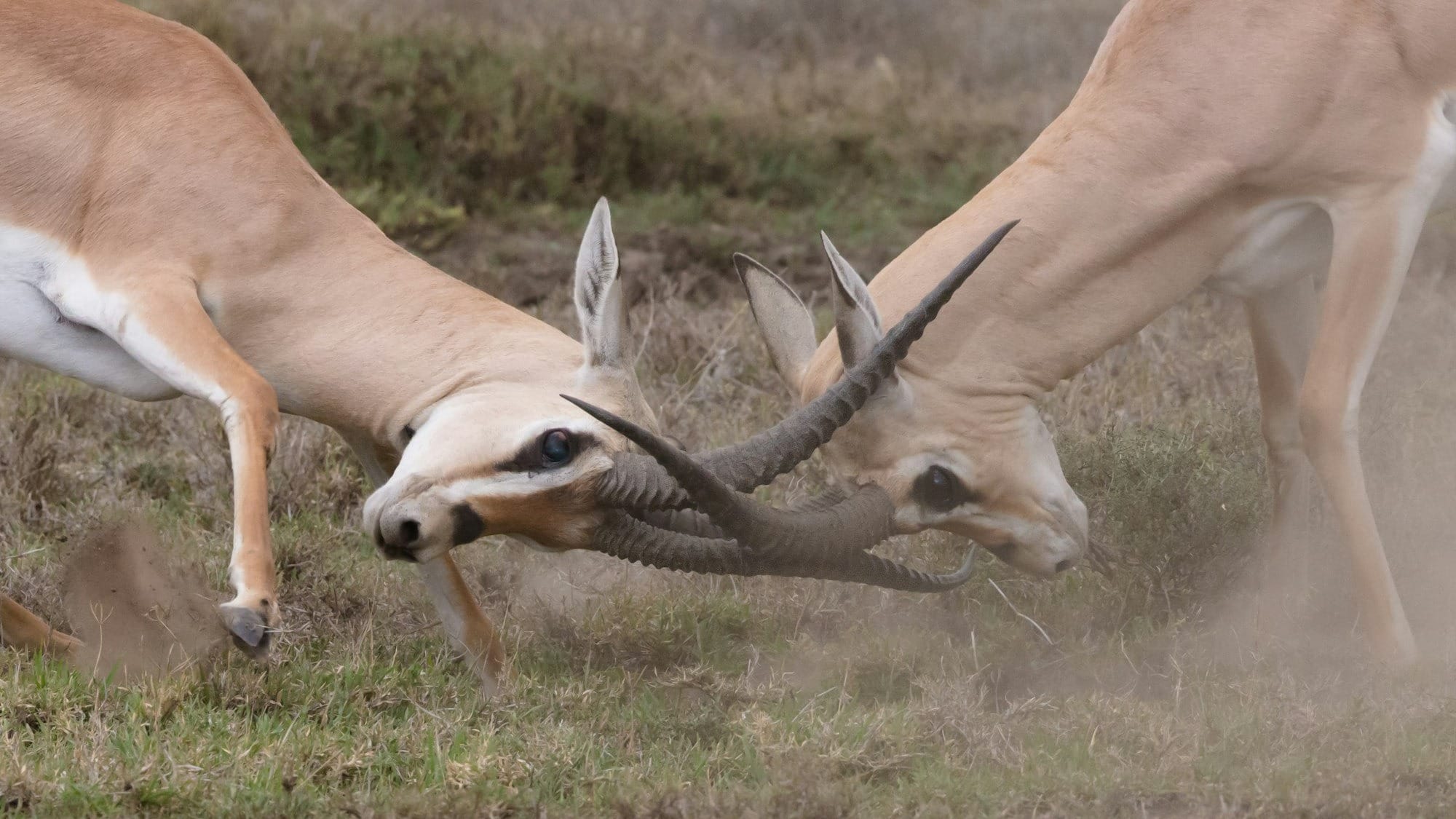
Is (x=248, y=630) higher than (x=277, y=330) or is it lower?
lower

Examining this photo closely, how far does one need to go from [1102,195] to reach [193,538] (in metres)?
3.08

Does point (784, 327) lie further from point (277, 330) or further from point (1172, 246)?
point (277, 330)

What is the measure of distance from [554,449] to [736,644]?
1.28 metres

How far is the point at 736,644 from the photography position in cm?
535

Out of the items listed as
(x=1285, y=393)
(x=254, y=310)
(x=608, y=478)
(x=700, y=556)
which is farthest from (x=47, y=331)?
(x=1285, y=393)

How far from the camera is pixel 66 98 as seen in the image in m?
5.02

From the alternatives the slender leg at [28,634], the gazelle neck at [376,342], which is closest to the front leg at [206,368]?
the gazelle neck at [376,342]

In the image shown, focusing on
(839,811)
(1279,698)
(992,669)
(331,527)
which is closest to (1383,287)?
(1279,698)

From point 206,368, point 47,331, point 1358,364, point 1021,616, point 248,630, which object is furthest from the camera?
point 1021,616

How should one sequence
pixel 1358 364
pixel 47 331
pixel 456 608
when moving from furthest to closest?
1. pixel 456 608
2. pixel 1358 364
3. pixel 47 331

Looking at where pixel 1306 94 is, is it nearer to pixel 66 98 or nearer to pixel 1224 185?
pixel 1224 185

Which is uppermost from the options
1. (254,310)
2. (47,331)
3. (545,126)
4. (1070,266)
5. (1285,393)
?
(1070,266)

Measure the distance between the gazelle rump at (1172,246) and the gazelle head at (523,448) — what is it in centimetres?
67

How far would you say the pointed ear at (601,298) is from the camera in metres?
4.50
